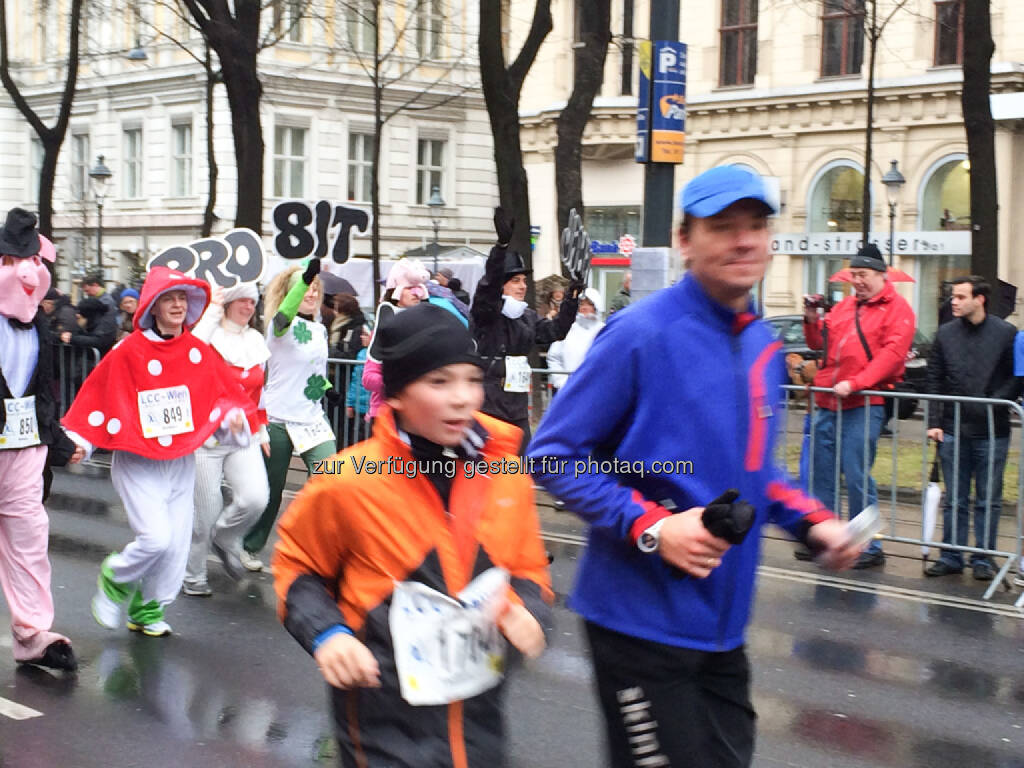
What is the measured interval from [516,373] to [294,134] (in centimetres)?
3780

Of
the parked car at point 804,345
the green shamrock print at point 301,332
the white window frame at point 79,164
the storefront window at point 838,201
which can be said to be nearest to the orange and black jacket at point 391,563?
the green shamrock print at point 301,332

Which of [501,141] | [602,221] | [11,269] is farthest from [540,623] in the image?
[602,221]

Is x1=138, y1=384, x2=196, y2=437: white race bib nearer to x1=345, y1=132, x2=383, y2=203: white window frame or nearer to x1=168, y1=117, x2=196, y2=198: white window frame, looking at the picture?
x1=345, y1=132, x2=383, y2=203: white window frame

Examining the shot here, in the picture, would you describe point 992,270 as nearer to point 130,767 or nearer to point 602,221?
point 130,767

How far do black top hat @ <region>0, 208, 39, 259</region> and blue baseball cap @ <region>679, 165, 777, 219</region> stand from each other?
3.84m

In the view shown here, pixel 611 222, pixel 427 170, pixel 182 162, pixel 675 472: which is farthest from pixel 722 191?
pixel 182 162

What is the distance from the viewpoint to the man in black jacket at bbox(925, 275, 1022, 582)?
29.1ft

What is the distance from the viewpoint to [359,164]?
4638 centimetres

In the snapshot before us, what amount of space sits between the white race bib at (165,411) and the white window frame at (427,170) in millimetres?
40314

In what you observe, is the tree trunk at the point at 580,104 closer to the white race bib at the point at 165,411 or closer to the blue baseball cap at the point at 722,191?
the white race bib at the point at 165,411

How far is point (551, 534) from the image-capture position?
401 inches

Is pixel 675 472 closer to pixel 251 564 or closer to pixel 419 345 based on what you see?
pixel 419 345

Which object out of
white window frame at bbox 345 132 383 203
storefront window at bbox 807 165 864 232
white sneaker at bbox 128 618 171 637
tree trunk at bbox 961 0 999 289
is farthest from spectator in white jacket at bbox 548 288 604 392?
white window frame at bbox 345 132 383 203

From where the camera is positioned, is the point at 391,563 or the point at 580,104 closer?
the point at 391,563
